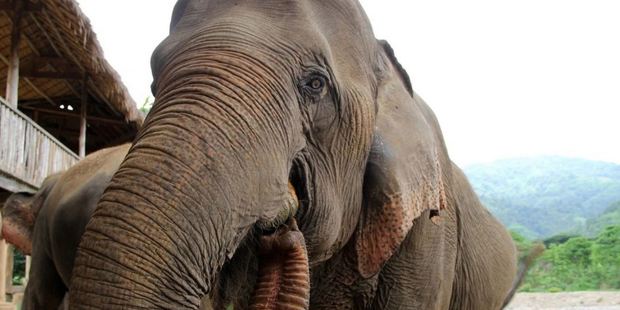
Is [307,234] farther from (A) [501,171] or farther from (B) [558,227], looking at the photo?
(A) [501,171]

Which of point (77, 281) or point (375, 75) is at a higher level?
point (375, 75)

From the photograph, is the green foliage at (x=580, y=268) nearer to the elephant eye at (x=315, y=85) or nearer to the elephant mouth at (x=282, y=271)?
the elephant eye at (x=315, y=85)

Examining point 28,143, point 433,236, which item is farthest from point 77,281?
point 28,143

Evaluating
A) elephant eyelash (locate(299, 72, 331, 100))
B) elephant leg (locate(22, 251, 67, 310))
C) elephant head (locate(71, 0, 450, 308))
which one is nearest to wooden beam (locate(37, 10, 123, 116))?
elephant leg (locate(22, 251, 67, 310))

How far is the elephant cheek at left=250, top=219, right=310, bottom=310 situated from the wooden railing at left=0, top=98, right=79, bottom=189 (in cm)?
1045

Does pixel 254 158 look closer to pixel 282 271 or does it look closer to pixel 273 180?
pixel 273 180

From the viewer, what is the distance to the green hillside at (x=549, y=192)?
3332 inches

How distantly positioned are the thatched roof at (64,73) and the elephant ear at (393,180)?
414 inches

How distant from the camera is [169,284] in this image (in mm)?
1884

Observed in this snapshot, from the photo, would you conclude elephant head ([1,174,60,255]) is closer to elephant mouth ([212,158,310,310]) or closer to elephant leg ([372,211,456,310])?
elephant leg ([372,211,456,310])

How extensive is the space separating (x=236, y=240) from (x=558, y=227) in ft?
295

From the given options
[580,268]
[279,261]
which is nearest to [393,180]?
[279,261]

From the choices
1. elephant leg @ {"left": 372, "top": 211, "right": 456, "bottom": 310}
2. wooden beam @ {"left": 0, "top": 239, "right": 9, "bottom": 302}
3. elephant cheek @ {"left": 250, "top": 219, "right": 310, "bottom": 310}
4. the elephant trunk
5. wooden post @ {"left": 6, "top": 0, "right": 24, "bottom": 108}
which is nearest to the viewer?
the elephant trunk

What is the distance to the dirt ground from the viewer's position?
1728 centimetres
